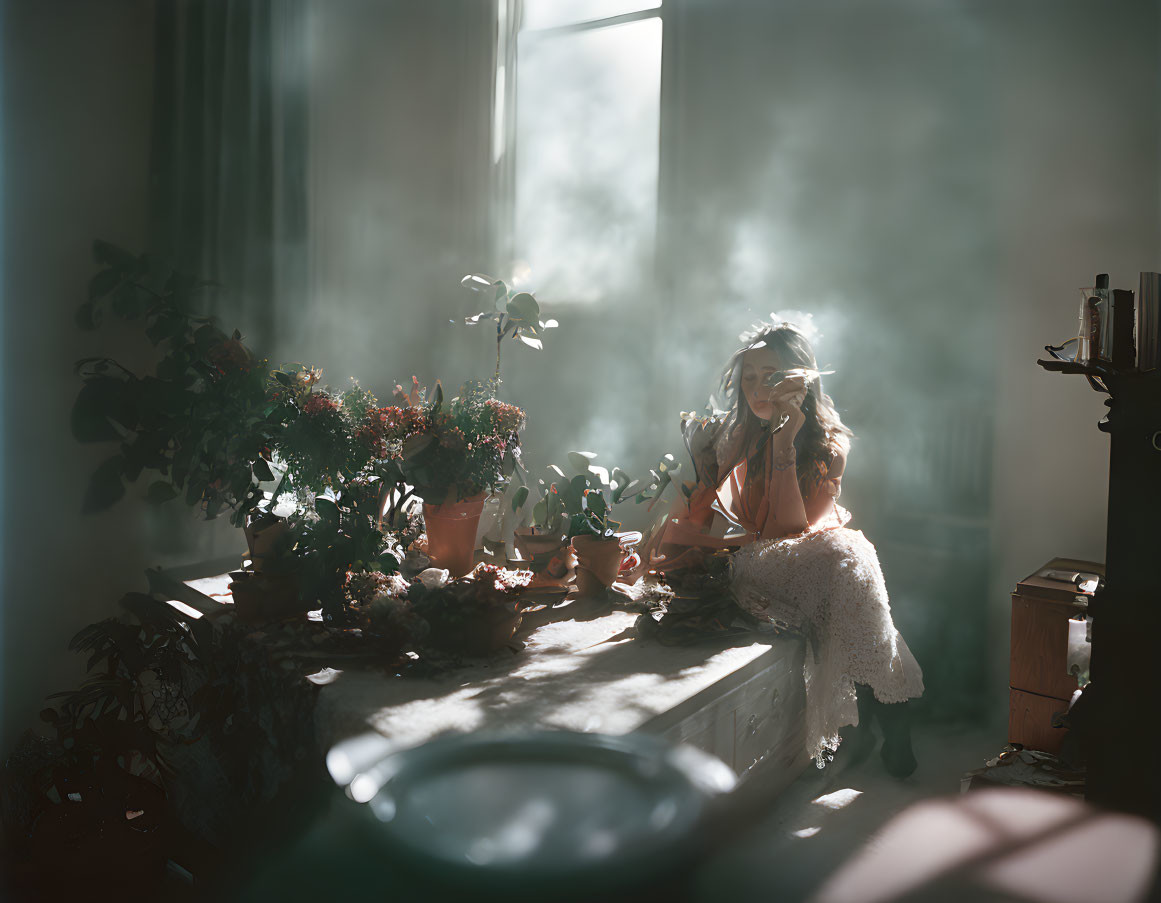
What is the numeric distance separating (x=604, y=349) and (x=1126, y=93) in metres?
1.61

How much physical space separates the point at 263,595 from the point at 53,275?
0.67 m

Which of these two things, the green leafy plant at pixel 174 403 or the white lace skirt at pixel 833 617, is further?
the white lace skirt at pixel 833 617

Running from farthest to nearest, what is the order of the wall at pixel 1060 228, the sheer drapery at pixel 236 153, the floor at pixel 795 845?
1. the wall at pixel 1060 228
2. the sheer drapery at pixel 236 153
3. the floor at pixel 795 845

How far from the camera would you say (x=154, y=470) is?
126 cm

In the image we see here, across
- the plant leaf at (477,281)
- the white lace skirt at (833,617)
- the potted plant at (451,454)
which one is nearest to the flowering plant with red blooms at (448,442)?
the potted plant at (451,454)

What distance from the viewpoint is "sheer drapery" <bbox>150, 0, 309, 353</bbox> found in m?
1.21

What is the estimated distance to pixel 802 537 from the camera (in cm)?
169

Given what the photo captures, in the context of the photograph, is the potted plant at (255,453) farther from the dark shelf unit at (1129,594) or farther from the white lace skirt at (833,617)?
the dark shelf unit at (1129,594)

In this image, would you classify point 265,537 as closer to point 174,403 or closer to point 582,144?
point 174,403

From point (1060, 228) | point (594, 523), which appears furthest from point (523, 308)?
point (1060, 228)

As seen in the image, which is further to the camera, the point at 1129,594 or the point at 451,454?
the point at 451,454

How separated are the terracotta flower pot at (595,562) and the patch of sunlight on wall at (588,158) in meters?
1.20

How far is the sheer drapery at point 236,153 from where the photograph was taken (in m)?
1.21

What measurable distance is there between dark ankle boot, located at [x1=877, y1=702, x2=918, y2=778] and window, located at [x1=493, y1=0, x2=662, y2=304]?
59.5 inches
